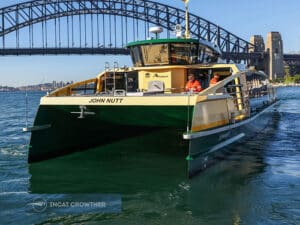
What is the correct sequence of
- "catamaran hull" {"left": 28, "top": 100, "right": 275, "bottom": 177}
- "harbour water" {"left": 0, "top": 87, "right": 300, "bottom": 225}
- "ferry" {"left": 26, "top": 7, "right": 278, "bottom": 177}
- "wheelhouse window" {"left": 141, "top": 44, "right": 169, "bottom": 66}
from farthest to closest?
"wheelhouse window" {"left": 141, "top": 44, "right": 169, "bottom": 66}, "catamaran hull" {"left": 28, "top": 100, "right": 275, "bottom": 177}, "ferry" {"left": 26, "top": 7, "right": 278, "bottom": 177}, "harbour water" {"left": 0, "top": 87, "right": 300, "bottom": 225}

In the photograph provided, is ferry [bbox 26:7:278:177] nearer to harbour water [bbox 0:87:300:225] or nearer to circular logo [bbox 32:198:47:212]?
harbour water [bbox 0:87:300:225]

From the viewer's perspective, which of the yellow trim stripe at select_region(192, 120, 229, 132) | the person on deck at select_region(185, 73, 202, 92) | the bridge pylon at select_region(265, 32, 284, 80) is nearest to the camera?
the yellow trim stripe at select_region(192, 120, 229, 132)

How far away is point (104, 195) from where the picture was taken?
8.55 m

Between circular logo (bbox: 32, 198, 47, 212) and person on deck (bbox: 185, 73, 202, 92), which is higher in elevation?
person on deck (bbox: 185, 73, 202, 92)

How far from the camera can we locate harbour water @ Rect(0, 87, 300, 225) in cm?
718

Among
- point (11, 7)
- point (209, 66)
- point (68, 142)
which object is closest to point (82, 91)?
point (68, 142)

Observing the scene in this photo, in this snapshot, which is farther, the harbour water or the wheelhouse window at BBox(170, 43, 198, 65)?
the wheelhouse window at BBox(170, 43, 198, 65)

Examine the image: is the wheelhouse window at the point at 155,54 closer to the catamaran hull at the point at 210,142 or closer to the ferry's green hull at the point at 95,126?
the ferry's green hull at the point at 95,126

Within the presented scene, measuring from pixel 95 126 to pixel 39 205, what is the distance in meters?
3.91

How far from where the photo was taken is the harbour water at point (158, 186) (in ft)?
23.6

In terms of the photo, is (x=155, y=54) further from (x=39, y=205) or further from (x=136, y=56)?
(x=39, y=205)

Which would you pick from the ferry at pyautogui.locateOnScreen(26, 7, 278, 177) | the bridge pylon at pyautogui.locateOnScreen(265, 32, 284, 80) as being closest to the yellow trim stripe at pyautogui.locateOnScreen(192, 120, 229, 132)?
the ferry at pyautogui.locateOnScreen(26, 7, 278, 177)

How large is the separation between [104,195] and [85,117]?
3.04m

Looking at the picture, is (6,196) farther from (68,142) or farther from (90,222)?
(68,142)
